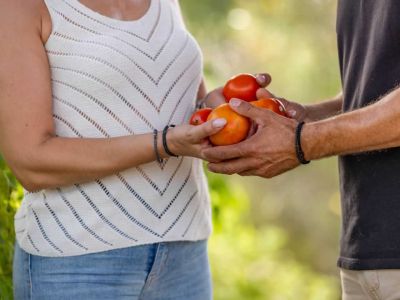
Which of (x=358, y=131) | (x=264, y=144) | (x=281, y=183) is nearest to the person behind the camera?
(x=358, y=131)

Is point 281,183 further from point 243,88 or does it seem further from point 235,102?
point 235,102

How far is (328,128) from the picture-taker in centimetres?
270

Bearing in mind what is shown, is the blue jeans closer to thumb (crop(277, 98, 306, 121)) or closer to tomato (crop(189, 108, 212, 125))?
tomato (crop(189, 108, 212, 125))

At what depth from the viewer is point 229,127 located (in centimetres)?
275

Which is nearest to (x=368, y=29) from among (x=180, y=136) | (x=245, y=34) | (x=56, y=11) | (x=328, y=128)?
(x=328, y=128)

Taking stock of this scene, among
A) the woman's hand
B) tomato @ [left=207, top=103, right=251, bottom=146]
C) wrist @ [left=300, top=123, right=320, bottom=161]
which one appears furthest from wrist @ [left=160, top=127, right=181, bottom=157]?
wrist @ [left=300, top=123, right=320, bottom=161]

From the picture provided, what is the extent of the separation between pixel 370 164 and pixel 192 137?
0.51m

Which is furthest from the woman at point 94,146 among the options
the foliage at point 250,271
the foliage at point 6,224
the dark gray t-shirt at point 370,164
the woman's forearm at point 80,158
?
the foliage at point 250,271

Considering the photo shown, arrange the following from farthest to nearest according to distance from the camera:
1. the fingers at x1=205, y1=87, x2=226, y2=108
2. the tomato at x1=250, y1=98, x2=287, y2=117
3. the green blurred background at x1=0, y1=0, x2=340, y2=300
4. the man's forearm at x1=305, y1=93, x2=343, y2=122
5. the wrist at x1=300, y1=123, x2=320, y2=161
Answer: the green blurred background at x1=0, y1=0, x2=340, y2=300, the man's forearm at x1=305, y1=93, x2=343, y2=122, the fingers at x1=205, y1=87, x2=226, y2=108, the tomato at x1=250, y1=98, x2=287, y2=117, the wrist at x1=300, y1=123, x2=320, y2=161

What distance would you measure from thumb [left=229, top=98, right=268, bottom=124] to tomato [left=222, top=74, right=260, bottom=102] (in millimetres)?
242

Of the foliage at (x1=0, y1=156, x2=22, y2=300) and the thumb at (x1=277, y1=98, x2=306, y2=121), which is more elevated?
the thumb at (x1=277, y1=98, x2=306, y2=121)

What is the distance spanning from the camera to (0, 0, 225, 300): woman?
2689 millimetres

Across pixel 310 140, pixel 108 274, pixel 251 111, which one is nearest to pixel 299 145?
pixel 310 140

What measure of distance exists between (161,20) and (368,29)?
2.04 feet
